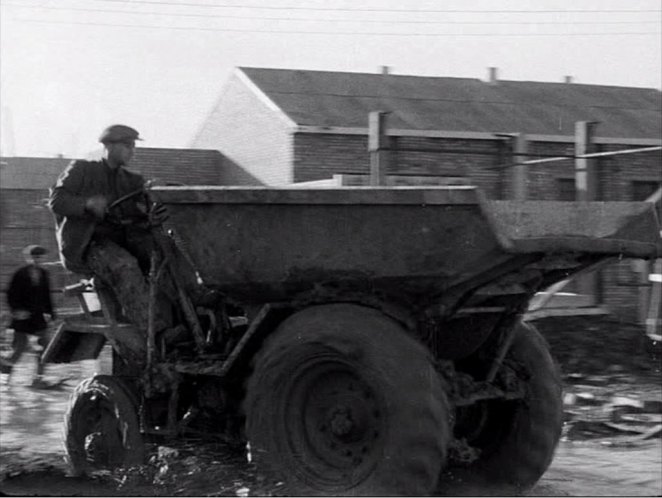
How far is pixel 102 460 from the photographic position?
22.2 feet

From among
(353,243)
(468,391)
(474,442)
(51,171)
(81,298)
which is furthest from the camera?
(51,171)

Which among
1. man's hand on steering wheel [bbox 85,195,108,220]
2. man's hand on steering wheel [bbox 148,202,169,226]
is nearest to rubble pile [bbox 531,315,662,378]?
man's hand on steering wheel [bbox 85,195,108,220]

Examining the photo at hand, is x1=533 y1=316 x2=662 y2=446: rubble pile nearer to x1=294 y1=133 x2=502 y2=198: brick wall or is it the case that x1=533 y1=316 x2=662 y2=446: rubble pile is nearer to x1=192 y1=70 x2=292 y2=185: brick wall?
x1=294 y1=133 x2=502 y2=198: brick wall

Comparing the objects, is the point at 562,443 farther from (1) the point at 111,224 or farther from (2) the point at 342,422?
(1) the point at 111,224

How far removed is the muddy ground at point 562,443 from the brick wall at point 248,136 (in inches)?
330

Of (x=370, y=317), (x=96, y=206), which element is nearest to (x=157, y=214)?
(x=96, y=206)

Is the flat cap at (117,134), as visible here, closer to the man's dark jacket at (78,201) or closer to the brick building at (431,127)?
the man's dark jacket at (78,201)

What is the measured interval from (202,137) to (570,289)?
14413 mm

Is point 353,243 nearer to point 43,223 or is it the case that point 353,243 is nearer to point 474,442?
point 474,442

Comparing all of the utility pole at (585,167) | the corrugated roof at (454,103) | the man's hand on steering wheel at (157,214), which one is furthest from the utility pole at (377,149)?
the corrugated roof at (454,103)

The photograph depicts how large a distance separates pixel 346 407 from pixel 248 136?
18507 mm

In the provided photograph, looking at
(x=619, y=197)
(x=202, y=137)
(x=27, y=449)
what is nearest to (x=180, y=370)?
(x=27, y=449)

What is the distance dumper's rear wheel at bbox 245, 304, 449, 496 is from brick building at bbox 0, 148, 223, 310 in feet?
33.0

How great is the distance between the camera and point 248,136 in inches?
936
